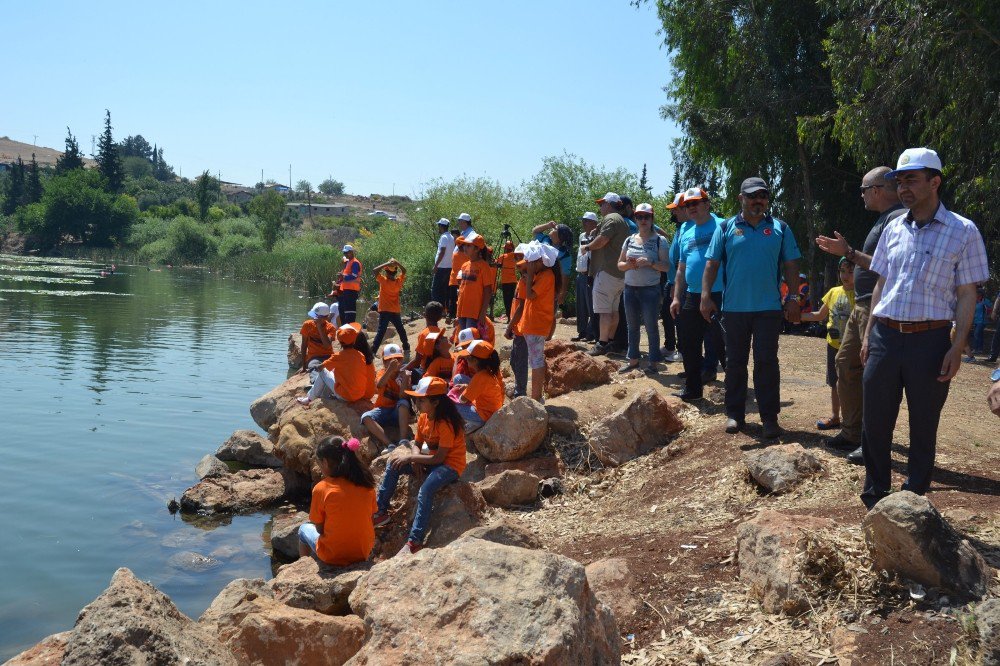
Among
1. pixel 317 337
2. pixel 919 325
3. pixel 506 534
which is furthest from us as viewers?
pixel 317 337

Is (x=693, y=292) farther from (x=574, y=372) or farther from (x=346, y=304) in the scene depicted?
(x=346, y=304)

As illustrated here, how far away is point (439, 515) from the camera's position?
276 inches

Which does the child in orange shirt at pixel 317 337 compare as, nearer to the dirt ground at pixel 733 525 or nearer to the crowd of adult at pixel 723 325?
the crowd of adult at pixel 723 325

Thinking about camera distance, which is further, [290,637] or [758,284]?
[758,284]

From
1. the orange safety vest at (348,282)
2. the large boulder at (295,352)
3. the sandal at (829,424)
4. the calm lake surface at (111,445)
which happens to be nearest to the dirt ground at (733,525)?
the sandal at (829,424)

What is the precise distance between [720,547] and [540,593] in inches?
79.4

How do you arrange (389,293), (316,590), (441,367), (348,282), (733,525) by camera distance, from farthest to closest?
(348,282) < (389,293) < (441,367) < (733,525) < (316,590)

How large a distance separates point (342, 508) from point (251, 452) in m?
5.89

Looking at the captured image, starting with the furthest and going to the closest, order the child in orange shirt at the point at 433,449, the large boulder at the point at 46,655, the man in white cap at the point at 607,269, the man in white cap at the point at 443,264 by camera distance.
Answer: the man in white cap at the point at 443,264 → the man in white cap at the point at 607,269 → the child in orange shirt at the point at 433,449 → the large boulder at the point at 46,655

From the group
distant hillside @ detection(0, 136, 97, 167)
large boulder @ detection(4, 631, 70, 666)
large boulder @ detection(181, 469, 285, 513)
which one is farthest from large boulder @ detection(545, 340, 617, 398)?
distant hillside @ detection(0, 136, 97, 167)

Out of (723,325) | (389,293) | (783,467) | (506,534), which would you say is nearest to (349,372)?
(389,293)

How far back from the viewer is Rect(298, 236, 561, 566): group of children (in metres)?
6.75

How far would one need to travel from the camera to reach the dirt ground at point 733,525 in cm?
409

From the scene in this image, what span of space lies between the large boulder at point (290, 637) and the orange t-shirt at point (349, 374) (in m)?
5.75
